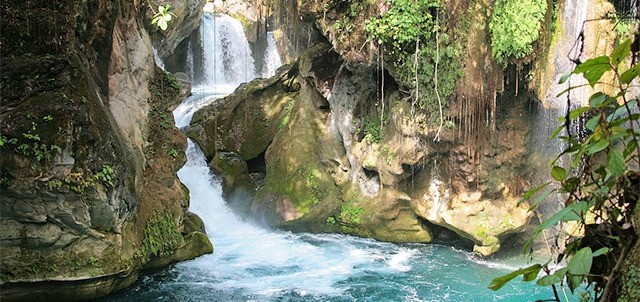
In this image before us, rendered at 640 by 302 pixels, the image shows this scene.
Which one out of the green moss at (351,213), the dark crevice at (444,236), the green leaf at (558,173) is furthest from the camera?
the green moss at (351,213)

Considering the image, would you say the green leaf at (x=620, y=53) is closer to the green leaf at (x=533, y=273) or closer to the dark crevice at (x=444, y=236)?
the green leaf at (x=533, y=273)

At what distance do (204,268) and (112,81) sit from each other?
3778 millimetres

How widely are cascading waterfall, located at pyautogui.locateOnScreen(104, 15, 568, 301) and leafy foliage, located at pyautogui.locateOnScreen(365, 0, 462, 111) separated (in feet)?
10.4

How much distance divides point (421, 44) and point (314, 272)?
472 centimetres

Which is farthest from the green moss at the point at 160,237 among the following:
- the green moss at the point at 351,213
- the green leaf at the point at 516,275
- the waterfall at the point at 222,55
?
the waterfall at the point at 222,55

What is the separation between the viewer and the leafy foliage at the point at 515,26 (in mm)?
9602

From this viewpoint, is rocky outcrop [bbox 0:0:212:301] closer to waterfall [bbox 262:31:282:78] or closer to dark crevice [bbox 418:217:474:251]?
dark crevice [bbox 418:217:474:251]

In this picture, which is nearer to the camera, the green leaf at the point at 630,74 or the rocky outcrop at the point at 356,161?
the green leaf at the point at 630,74

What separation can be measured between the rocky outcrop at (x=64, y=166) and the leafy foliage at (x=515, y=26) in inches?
264

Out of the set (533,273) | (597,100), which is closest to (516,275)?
(533,273)

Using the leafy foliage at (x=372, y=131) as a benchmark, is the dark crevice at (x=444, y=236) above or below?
below

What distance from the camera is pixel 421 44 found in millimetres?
10469

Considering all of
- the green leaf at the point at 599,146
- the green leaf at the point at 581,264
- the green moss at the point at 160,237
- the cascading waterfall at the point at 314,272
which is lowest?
the cascading waterfall at the point at 314,272

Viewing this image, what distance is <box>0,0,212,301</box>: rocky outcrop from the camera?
7.45 metres
